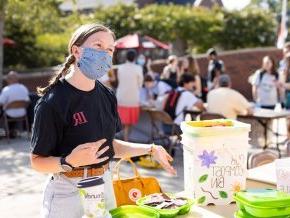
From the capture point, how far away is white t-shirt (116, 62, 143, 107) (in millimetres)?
9180

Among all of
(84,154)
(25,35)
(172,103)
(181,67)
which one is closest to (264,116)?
(172,103)

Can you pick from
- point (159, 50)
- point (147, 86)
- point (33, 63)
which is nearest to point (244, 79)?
point (159, 50)

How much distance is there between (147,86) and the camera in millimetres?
10125

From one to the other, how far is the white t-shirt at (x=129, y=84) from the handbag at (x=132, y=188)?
609 centimetres

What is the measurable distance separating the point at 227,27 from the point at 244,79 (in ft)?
15.0

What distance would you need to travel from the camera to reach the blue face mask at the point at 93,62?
2414 mm

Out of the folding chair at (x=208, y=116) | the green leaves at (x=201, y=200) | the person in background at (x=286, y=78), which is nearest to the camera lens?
the green leaves at (x=201, y=200)

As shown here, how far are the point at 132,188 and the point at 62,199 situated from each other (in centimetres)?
70

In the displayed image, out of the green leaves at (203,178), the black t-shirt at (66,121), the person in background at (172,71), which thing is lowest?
the green leaves at (203,178)

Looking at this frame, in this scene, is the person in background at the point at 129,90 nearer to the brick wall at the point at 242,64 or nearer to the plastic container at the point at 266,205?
the plastic container at the point at 266,205

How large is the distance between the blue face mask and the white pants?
48 centimetres

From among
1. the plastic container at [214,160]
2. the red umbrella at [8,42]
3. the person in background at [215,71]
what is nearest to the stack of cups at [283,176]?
the plastic container at [214,160]

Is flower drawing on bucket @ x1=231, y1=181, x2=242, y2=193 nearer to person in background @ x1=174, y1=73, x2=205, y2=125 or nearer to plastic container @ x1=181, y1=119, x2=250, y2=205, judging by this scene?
plastic container @ x1=181, y1=119, x2=250, y2=205

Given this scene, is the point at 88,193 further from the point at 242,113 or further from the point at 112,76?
the point at 112,76
